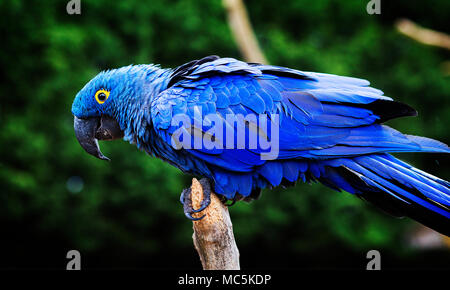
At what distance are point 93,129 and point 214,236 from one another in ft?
3.46

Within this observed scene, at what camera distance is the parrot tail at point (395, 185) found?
2.00 meters

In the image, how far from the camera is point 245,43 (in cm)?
457

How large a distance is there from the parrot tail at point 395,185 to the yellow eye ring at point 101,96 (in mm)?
1330

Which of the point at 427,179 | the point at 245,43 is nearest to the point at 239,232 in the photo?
the point at 245,43

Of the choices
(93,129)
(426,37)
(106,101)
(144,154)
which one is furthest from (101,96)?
(426,37)

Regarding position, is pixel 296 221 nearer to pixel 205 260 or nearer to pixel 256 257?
pixel 256 257

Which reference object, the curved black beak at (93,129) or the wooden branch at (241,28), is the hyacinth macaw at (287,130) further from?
the wooden branch at (241,28)

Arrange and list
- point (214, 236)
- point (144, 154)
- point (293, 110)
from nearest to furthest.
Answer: point (214, 236), point (293, 110), point (144, 154)

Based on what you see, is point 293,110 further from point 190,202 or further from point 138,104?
point 138,104

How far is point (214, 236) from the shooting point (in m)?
2.16

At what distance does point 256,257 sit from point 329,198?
132cm

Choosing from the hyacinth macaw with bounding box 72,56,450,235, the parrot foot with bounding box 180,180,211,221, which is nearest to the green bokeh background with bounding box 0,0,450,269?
the hyacinth macaw with bounding box 72,56,450,235

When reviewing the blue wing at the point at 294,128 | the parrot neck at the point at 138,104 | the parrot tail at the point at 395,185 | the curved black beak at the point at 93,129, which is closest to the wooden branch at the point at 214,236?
the blue wing at the point at 294,128

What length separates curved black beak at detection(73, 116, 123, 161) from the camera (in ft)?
8.50
